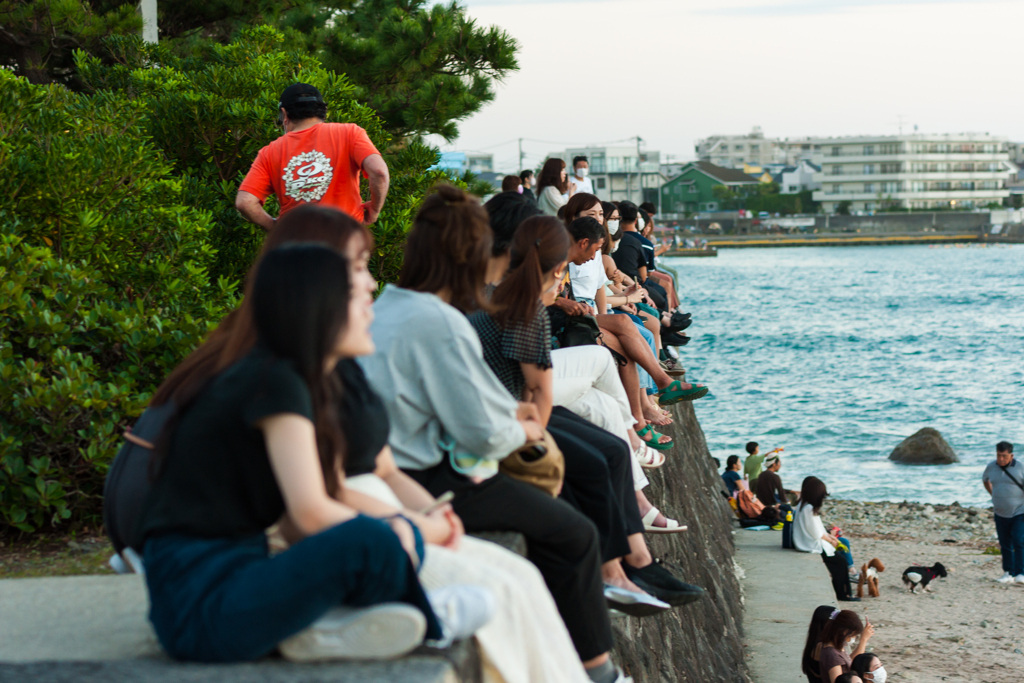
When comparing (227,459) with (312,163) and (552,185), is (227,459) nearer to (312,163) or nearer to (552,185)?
(312,163)

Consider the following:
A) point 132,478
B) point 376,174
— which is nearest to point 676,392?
point 376,174

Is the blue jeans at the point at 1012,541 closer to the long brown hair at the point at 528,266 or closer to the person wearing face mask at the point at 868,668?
the person wearing face mask at the point at 868,668

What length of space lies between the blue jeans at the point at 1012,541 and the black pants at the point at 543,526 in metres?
13.0

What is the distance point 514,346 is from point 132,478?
65.4 inches

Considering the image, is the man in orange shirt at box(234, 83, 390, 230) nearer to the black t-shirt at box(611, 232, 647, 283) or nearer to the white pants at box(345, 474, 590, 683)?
the white pants at box(345, 474, 590, 683)

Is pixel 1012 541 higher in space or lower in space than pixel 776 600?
lower

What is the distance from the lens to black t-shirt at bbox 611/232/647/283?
965 cm

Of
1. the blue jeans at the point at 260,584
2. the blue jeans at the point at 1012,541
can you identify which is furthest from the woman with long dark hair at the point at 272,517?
the blue jeans at the point at 1012,541

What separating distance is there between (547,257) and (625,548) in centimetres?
121

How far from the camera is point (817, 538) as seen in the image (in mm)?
13266

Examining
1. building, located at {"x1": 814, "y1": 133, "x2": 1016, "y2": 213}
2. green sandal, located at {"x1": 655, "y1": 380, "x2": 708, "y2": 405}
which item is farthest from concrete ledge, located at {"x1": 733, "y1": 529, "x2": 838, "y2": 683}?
building, located at {"x1": 814, "y1": 133, "x2": 1016, "y2": 213}

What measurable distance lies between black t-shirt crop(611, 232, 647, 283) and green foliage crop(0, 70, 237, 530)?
4.53 m

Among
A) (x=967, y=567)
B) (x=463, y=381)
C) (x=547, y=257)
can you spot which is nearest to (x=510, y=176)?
(x=547, y=257)

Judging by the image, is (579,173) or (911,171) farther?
(911,171)
